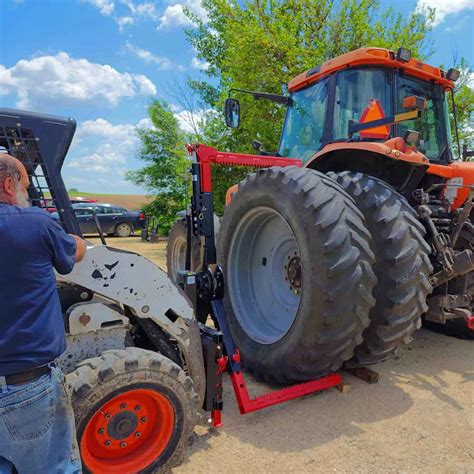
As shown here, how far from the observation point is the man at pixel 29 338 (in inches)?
66.6

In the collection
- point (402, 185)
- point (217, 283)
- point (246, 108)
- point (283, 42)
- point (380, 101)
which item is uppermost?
point (283, 42)

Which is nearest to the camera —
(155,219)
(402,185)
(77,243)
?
(77,243)

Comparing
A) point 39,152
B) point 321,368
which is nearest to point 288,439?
point 321,368

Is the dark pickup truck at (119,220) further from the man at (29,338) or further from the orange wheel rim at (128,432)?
the man at (29,338)

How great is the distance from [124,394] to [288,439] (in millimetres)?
1221

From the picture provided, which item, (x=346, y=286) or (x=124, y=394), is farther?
(x=346, y=286)

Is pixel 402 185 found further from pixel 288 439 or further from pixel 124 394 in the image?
pixel 124 394

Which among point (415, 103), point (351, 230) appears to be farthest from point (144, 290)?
point (415, 103)

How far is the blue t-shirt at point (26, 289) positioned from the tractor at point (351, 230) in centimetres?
176

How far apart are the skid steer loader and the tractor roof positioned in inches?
118

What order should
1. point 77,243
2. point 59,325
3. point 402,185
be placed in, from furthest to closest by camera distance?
point 402,185 < point 77,243 < point 59,325

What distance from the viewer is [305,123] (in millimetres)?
4977

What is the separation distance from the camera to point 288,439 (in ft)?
9.39

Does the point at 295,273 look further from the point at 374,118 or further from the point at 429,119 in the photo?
the point at 429,119
